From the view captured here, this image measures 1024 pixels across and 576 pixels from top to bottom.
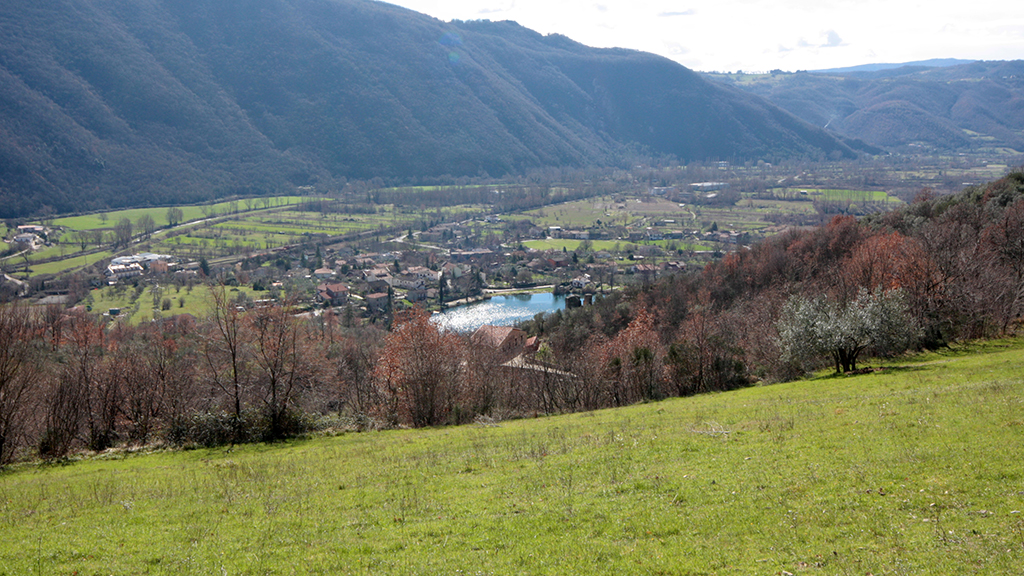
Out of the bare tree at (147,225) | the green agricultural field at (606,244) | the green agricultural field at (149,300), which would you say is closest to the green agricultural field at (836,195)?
the green agricultural field at (606,244)

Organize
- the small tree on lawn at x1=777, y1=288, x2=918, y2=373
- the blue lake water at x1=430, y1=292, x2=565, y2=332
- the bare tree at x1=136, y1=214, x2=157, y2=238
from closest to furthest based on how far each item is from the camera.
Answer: the small tree on lawn at x1=777, y1=288, x2=918, y2=373
the blue lake water at x1=430, y1=292, x2=565, y2=332
the bare tree at x1=136, y1=214, x2=157, y2=238

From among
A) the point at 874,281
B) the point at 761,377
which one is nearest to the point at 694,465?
the point at 761,377

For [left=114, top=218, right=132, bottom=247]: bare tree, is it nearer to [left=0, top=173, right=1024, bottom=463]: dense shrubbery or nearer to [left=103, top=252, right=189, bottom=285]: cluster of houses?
[left=103, top=252, right=189, bottom=285]: cluster of houses

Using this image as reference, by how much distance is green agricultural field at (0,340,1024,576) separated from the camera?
9641 millimetres

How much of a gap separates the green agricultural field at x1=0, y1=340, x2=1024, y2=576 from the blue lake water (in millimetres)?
58670

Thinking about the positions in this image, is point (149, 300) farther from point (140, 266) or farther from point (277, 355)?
point (277, 355)

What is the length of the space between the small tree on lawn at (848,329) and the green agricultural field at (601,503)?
322 inches

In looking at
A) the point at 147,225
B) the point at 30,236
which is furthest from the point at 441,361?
the point at 147,225

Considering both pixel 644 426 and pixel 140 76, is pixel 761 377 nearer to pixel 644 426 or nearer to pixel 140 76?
pixel 644 426

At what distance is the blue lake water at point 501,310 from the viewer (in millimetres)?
79656

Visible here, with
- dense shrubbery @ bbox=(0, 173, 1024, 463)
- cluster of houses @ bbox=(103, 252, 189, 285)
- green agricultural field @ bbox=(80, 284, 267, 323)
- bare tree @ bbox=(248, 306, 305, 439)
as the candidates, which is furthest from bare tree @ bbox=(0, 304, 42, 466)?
cluster of houses @ bbox=(103, 252, 189, 285)

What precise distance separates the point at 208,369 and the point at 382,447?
13818 mm

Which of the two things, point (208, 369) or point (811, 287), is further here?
point (811, 287)

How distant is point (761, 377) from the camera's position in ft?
109
